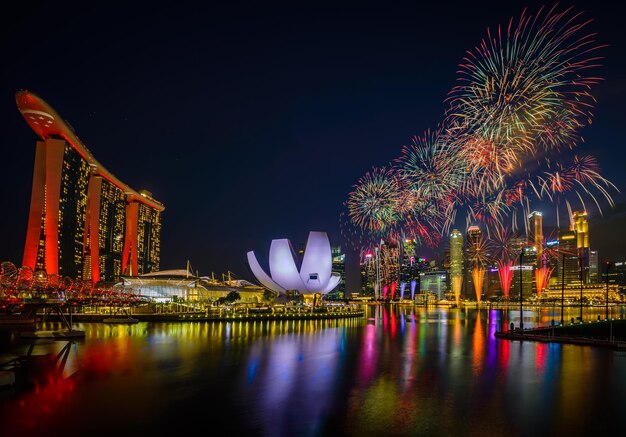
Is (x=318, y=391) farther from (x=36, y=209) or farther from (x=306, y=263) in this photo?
(x=36, y=209)

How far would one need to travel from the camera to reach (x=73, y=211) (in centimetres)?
6588

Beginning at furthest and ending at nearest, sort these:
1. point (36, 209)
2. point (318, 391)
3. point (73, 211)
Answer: point (73, 211), point (36, 209), point (318, 391)

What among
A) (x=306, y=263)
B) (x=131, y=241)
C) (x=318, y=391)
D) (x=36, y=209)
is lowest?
(x=318, y=391)

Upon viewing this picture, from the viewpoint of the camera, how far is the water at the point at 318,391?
352 inches

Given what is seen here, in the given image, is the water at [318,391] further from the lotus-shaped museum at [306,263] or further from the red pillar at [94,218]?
the red pillar at [94,218]

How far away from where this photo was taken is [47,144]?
48.3 m

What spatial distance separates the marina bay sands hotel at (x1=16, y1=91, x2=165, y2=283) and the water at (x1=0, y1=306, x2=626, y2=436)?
3003cm

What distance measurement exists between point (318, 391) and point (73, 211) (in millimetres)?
61757

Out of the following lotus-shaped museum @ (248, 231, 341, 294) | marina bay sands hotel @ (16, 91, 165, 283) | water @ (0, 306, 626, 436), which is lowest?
water @ (0, 306, 626, 436)

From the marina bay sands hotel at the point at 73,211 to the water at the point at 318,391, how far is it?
30.0 metres

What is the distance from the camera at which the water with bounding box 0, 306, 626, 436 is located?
352 inches

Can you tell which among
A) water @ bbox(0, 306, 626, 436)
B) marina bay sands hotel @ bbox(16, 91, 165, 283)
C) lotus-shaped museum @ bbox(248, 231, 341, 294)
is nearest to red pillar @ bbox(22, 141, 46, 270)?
marina bay sands hotel @ bbox(16, 91, 165, 283)

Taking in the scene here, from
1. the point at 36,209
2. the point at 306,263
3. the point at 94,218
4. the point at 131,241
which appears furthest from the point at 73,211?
the point at 306,263

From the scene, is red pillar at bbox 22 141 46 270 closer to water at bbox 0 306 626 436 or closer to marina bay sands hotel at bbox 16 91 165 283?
marina bay sands hotel at bbox 16 91 165 283
